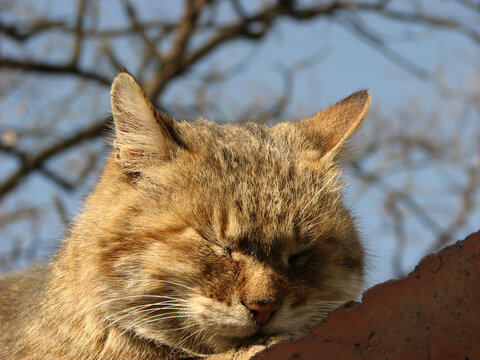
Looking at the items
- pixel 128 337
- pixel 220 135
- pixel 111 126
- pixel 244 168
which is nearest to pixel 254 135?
pixel 220 135

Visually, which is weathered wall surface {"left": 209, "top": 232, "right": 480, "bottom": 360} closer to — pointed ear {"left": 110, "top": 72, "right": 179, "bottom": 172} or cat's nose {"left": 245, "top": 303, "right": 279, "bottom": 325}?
cat's nose {"left": 245, "top": 303, "right": 279, "bottom": 325}

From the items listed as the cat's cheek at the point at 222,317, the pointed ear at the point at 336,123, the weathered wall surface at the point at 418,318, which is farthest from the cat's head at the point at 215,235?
the weathered wall surface at the point at 418,318

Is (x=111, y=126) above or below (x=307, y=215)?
above

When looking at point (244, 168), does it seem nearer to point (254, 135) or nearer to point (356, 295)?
point (254, 135)

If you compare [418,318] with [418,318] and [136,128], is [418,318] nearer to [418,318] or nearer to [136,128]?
[418,318]

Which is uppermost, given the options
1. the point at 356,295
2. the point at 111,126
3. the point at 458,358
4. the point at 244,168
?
the point at 111,126

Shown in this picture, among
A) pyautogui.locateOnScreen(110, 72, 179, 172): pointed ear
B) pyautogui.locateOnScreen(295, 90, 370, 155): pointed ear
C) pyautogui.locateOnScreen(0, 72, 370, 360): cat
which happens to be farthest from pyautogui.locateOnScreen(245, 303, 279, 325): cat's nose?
pyautogui.locateOnScreen(295, 90, 370, 155): pointed ear
